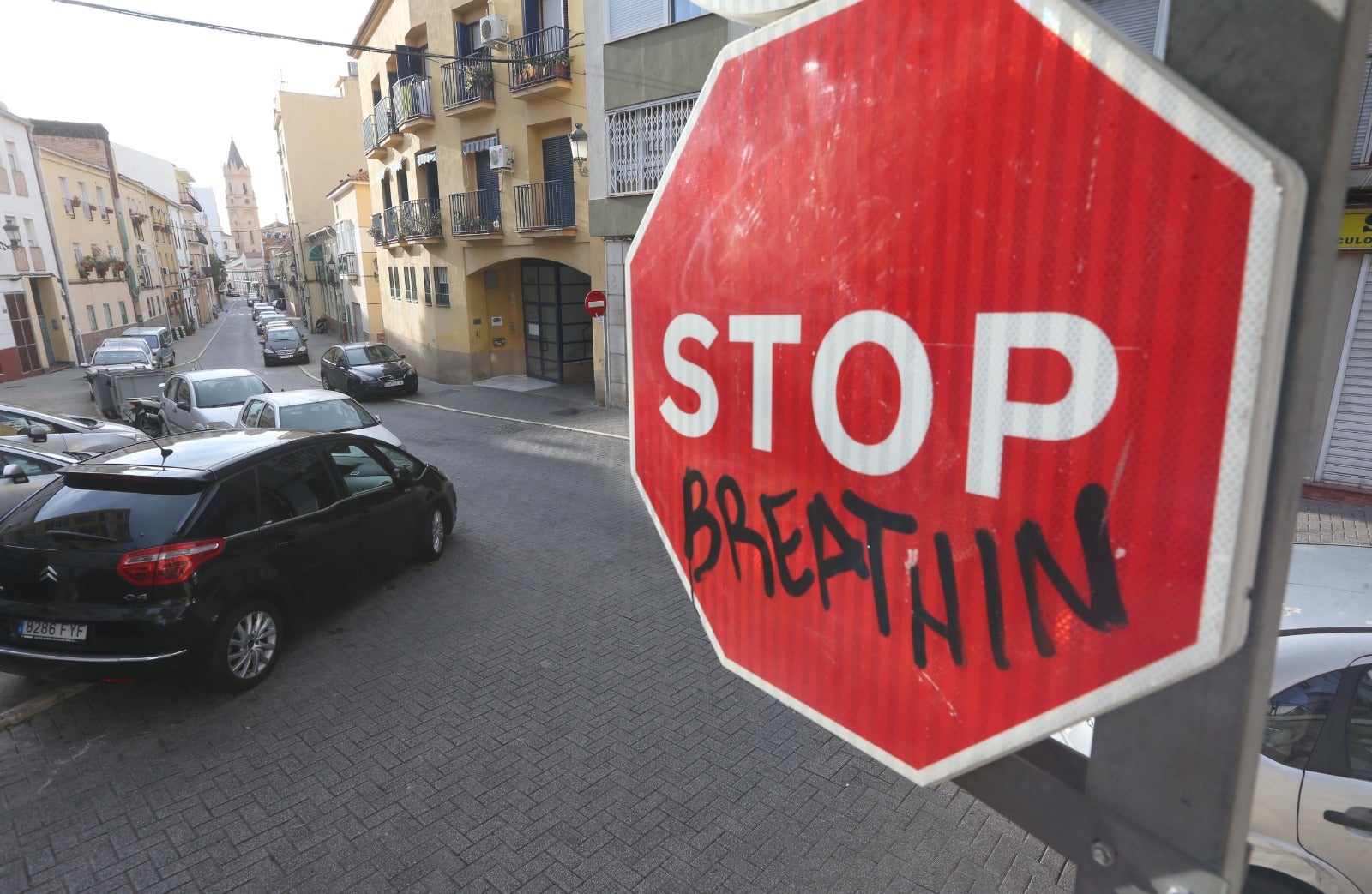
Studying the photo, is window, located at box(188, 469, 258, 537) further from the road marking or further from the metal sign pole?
the road marking

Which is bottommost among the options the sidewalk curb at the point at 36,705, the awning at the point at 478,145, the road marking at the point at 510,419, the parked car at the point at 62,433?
the road marking at the point at 510,419

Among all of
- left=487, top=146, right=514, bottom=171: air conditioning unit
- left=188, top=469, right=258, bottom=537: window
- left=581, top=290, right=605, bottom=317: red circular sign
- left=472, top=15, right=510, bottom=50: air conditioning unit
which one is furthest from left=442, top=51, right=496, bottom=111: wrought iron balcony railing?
left=188, top=469, right=258, bottom=537: window

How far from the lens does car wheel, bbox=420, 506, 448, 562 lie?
7.59 metres

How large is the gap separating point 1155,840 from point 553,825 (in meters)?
3.72

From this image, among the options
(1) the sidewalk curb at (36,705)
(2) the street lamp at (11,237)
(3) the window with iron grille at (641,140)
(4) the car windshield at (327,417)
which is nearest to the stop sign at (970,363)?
(1) the sidewalk curb at (36,705)

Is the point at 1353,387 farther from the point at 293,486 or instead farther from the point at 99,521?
the point at 99,521

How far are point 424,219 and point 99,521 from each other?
19282mm

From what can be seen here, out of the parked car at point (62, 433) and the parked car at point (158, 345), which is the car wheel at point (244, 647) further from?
the parked car at point (158, 345)

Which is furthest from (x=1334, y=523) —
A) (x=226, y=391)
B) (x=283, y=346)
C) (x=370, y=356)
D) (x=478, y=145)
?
(x=283, y=346)

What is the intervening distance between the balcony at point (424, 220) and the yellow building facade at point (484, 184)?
0.13 feet

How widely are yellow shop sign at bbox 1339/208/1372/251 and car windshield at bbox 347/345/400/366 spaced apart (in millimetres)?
20063

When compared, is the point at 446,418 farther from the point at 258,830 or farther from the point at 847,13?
the point at 847,13

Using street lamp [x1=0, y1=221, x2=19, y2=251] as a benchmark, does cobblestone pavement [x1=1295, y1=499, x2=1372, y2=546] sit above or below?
below

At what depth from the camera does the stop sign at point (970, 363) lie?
0.74m
